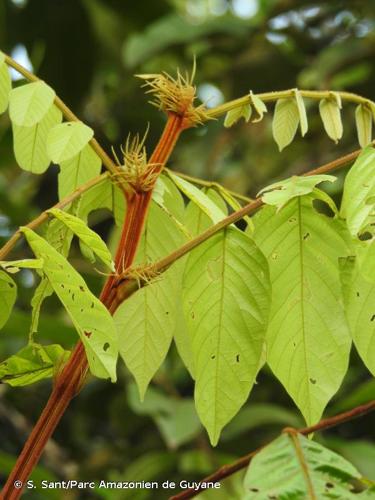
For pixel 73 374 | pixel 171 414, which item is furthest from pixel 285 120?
pixel 171 414

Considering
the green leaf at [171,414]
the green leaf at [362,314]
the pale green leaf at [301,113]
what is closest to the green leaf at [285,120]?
the pale green leaf at [301,113]

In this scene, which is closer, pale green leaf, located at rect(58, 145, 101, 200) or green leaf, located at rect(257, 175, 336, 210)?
green leaf, located at rect(257, 175, 336, 210)

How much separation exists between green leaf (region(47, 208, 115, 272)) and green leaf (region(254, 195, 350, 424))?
11 centimetres

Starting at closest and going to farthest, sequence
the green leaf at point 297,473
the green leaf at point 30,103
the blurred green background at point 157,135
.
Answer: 1. the green leaf at point 297,473
2. the green leaf at point 30,103
3. the blurred green background at point 157,135

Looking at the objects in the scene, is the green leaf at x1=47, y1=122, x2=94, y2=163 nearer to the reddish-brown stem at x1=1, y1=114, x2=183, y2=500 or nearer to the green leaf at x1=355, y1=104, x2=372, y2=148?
the reddish-brown stem at x1=1, y1=114, x2=183, y2=500

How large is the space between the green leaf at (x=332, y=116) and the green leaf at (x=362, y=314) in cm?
12

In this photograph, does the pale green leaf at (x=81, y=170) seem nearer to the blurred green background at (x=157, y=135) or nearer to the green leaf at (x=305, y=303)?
the green leaf at (x=305, y=303)

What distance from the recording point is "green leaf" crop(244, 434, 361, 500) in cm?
48

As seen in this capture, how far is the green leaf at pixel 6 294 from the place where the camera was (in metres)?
0.59

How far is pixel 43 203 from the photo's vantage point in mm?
2348

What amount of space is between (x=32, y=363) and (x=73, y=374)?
5 cm

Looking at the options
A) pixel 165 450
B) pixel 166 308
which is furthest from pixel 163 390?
pixel 166 308

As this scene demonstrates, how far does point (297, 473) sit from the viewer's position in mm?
496

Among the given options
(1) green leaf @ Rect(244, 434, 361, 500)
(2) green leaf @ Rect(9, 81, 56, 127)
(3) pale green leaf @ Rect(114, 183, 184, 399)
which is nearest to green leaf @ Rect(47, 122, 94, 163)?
(2) green leaf @ Rect(9, 81, 56, 127)
